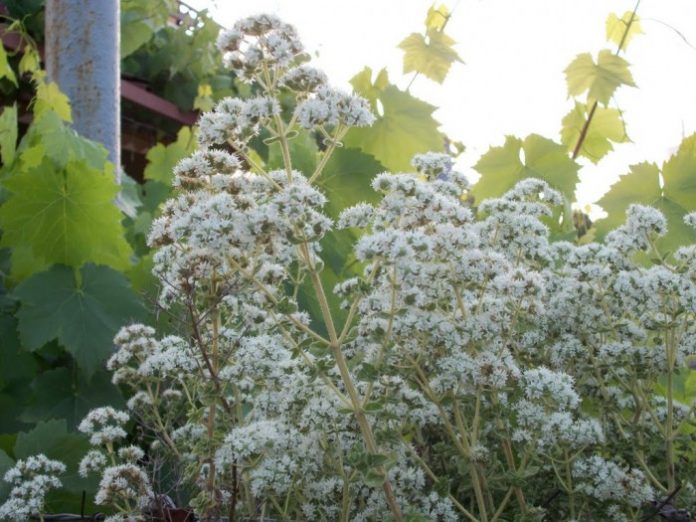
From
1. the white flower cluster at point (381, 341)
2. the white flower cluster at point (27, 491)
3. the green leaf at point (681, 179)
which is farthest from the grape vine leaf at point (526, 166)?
the white flower cluster at point (27, 491)

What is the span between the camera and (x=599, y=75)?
2.51 m

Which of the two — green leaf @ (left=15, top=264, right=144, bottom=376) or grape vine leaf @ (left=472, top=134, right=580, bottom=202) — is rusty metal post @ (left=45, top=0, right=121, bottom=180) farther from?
grape vine leaf @ (left=472, top=134, right=580, bottom=202)

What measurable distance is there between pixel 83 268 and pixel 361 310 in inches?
41.4

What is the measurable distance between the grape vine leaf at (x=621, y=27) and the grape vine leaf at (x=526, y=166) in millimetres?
603

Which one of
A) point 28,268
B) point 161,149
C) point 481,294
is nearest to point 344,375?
point 481,294

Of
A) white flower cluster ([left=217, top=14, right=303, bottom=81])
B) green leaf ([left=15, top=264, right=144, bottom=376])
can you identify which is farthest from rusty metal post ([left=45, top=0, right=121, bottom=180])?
white flower cluster ([left=217, top=14, right=303, bottom=81])

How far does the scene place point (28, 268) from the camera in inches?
85.6

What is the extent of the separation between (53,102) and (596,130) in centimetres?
177

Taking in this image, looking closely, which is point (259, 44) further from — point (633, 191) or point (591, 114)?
point (591, 114)

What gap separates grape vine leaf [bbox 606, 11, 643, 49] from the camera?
2.68 m

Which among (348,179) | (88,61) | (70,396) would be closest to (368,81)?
(348,179)

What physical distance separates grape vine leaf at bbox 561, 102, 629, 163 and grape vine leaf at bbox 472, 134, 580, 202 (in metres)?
0.59

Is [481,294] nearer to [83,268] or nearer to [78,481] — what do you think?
[78,481]

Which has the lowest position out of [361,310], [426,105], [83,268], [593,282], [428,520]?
[428,520]
